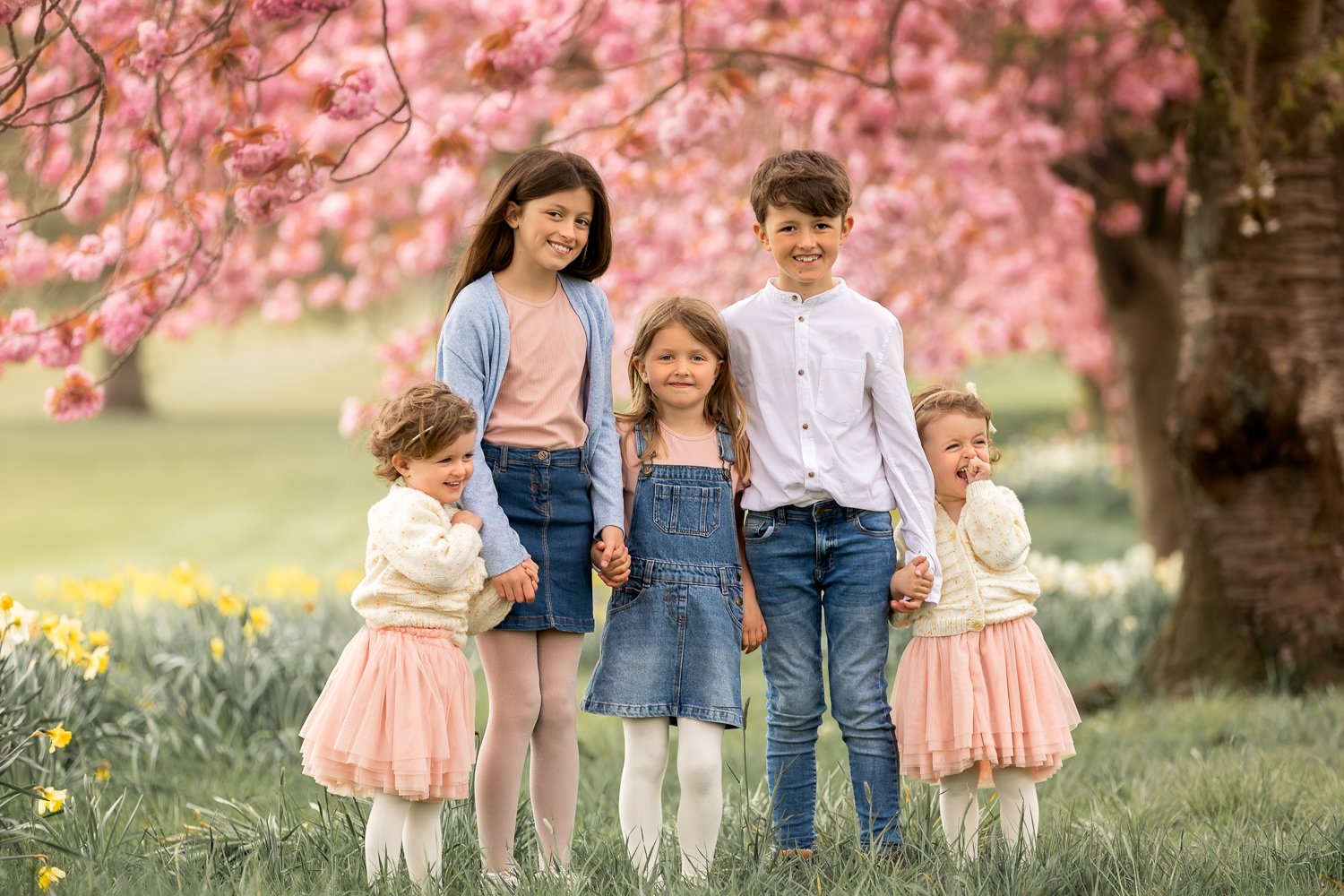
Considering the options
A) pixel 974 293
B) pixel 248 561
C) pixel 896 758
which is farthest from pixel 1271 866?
pixel 248 561

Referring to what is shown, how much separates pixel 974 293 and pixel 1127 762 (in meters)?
7.06

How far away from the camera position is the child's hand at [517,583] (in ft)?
8.42

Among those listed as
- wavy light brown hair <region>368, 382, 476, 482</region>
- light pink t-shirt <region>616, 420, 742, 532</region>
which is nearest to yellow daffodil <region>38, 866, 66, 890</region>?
wavy light brown hair <region>368, 382, 476, 482</region>

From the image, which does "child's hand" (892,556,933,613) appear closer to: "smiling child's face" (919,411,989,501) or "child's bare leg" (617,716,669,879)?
Result: "smiling child's face" (919,411,989,501)

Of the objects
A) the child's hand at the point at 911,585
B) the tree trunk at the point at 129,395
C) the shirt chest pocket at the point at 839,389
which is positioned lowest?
the child's hand at the point at 911,585

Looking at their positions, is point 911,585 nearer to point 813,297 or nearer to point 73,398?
point 813,297

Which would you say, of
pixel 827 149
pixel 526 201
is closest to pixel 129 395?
pixel 827 149

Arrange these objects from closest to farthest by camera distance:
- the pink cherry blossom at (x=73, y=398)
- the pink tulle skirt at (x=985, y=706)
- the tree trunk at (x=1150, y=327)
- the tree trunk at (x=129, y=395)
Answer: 1. the pink tulle skirt at (x=985, y=706)
2. the pink cherry blossom at (x=73, y=398)
3. the tree trunk at (x=1150, y=327)
4. the tree trunk at (x=129, y=395)

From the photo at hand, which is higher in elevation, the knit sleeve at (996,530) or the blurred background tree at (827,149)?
the blurred background tree at (827,149)

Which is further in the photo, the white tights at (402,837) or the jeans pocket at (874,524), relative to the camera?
the jeans pocket at (874,524)

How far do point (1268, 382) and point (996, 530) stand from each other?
226 cm

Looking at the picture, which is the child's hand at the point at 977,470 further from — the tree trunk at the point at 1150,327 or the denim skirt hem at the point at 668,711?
the tree trunk at the point at 1150,327

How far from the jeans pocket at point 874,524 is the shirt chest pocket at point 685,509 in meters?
0.30

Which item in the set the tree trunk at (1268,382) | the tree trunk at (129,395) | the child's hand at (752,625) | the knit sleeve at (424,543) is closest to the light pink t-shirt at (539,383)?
the knit sleeve at (424,543)
